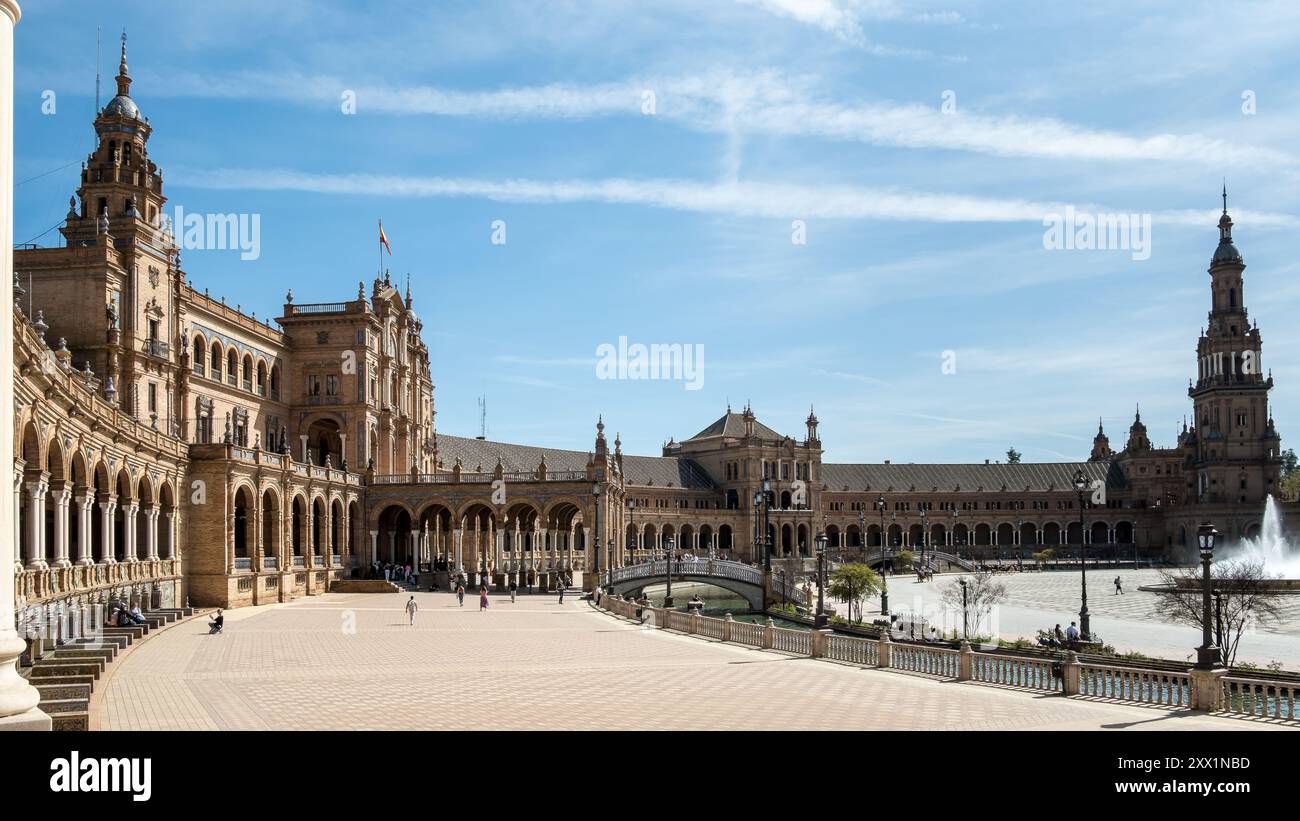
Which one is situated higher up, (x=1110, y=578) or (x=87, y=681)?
(x=87, y=681)

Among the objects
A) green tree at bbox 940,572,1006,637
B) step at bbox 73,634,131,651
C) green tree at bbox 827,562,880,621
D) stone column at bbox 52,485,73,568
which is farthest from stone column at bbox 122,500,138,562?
green tree at bbox 827,562,880,621

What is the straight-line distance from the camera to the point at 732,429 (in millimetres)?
140875

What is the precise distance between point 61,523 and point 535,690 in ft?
53.6

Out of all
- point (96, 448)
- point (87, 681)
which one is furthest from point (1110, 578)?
point (87, 681)

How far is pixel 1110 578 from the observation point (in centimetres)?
10319

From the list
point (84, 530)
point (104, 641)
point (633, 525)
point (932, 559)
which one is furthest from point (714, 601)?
point (104, 641)

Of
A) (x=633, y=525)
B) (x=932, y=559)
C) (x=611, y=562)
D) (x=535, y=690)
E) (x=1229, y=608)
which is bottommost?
(x=932, y=559)

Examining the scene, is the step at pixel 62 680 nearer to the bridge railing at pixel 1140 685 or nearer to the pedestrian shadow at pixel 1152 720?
the pedestrian shadow at pixel 1152 720

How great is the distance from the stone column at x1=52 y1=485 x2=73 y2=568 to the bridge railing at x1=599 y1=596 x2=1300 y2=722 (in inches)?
783

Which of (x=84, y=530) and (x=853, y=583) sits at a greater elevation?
(x=84, y=530)

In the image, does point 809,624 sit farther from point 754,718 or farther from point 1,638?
point 1,638

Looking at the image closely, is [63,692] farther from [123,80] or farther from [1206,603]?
[123,80]
